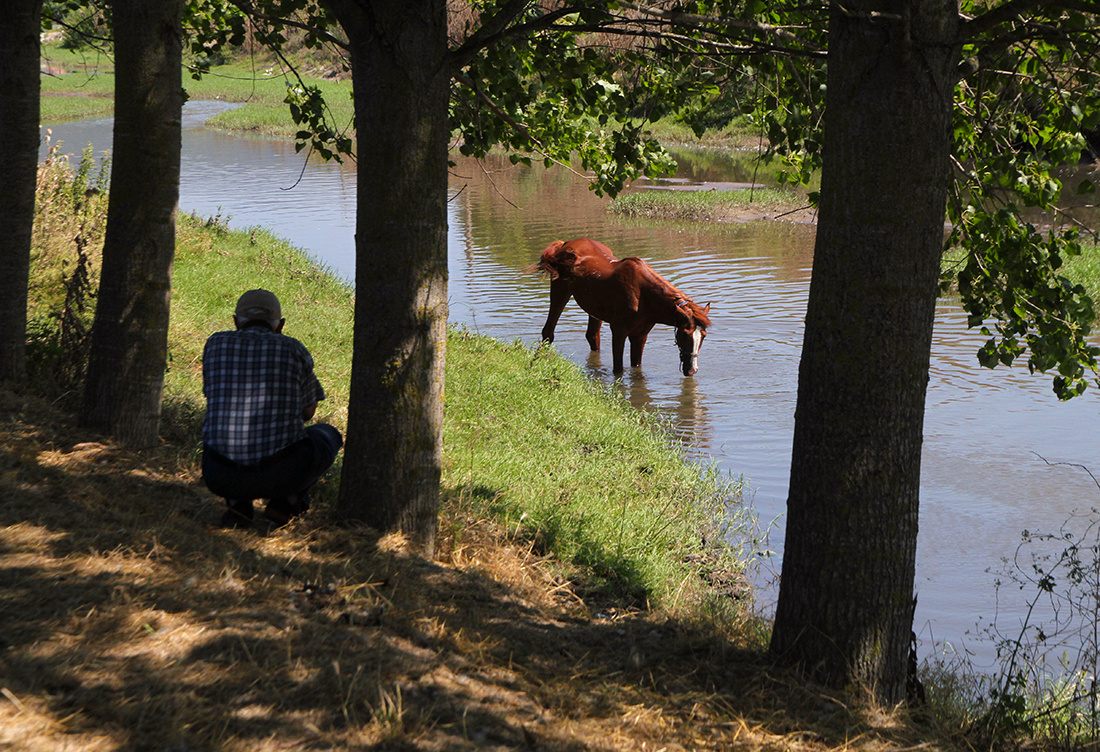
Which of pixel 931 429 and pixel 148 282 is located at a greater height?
pixel 148 282

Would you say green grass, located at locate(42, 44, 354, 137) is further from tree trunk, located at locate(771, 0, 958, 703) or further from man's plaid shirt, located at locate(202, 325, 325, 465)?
tree trunk, located at locate(771, 0, 958, 703)

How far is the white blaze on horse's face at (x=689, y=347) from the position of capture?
13445 millimetres

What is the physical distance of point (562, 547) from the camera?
20.4ft

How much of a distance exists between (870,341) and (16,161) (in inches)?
216

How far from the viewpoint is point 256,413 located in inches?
191

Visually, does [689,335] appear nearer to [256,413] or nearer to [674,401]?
[674,401]

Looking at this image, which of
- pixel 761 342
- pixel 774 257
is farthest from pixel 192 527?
pixel 774 257

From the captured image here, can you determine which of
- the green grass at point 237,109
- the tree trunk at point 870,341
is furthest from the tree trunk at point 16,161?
the green grass at point 237,109

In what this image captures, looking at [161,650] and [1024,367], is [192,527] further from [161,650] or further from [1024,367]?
[1024,367]

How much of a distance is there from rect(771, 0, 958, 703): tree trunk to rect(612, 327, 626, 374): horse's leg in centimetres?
975

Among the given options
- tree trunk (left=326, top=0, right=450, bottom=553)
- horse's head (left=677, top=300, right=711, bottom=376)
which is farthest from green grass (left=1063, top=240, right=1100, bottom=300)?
tree trunk (left=326, top=0, right=450, bottom=553)

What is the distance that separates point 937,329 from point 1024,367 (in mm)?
2585

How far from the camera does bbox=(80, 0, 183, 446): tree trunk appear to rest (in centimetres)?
541

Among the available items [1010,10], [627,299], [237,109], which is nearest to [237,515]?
[1010,10]
